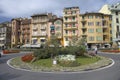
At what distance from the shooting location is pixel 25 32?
12456 cm

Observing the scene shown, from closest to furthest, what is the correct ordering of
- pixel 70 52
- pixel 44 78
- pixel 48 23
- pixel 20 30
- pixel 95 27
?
pixel 44 78, pixel 70 52, pixel 95 27, pixel 48 23, pixel 20 30

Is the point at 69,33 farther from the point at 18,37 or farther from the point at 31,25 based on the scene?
the point at 18,37

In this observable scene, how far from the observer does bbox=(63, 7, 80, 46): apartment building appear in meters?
108

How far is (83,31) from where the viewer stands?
354 ft

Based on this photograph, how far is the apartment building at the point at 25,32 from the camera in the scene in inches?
4840

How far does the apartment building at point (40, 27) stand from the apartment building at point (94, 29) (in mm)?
17742

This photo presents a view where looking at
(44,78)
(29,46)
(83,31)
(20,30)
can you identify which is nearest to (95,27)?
(83,31)

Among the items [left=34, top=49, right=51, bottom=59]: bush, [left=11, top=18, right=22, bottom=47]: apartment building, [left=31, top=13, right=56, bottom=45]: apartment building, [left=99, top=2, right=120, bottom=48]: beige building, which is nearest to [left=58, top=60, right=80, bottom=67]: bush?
[left=34, top=49, right=51, bottom=59]: bush

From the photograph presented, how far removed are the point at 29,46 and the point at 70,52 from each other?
67.1m

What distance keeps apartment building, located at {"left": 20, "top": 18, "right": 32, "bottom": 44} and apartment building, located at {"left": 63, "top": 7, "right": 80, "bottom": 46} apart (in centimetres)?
2108

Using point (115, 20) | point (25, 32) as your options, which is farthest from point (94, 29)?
point (25, 32)

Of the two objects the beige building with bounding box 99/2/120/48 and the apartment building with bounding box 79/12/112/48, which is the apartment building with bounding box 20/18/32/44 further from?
the beige building with bounding box 99/2/120/48

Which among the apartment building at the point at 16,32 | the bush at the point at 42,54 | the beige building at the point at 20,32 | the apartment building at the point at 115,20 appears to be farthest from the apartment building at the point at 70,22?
the bush at the point at 42,54

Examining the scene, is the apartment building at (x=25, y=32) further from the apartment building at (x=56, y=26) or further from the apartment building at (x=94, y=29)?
the apartment building at (x=94, y=29)
